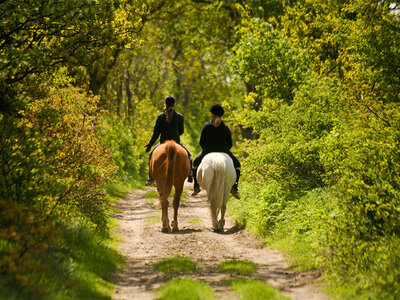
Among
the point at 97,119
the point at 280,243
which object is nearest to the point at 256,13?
the point at 97,119

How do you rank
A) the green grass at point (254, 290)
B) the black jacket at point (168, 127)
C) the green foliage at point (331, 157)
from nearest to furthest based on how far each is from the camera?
the green grass at point (254, 290), the green foliage at point (331, 157), the black jacket at point (168, 127)

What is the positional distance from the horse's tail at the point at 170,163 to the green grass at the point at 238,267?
11.7 ft

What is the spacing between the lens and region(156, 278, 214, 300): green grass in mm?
5855

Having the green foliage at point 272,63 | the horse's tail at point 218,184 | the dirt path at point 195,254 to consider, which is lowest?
the dirt path at point 195,254

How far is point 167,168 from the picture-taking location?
11164 mm

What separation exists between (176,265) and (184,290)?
1662mm

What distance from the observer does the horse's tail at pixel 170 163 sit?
36.7 ft

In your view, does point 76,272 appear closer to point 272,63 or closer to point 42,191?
point 42,191

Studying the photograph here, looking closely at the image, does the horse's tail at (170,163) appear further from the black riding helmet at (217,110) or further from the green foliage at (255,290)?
the green foliage at (255,290)

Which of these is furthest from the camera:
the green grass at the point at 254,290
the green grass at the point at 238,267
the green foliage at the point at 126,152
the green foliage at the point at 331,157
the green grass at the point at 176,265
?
the green foliage at the point at 126,152

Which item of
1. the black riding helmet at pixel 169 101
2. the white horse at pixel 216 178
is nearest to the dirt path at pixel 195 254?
the white horse at pixel 216 178

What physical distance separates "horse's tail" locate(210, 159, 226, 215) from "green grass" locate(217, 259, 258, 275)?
3335mm

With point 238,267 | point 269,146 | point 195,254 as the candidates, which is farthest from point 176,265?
point 269,146

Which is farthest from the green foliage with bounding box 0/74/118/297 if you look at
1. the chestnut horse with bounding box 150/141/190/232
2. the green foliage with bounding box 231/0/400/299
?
the green foliage with bounding box 231/0/400/299
